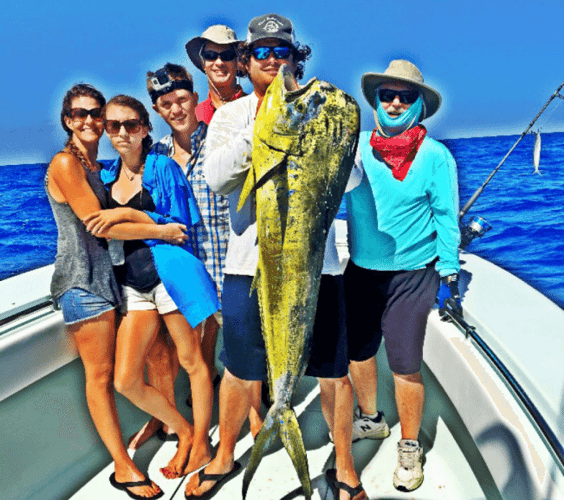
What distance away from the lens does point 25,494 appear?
94.6 inches

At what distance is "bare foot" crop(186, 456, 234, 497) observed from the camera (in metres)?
2.43

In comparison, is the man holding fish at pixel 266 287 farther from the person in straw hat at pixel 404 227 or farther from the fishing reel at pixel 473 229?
the fishing reel at pixel 473 229

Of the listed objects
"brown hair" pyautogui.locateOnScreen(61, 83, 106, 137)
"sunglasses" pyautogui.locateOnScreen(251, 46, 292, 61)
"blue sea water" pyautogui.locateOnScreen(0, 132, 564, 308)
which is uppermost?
"sunglasses" pyautogui.locateOnScreen(251, 46, 292, 61)

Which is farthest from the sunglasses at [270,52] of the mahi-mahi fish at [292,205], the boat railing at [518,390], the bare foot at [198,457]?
the bare foot at [198,457]

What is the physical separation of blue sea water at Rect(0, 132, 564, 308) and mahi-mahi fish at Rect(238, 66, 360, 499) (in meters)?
5.98

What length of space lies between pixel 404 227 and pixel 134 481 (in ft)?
5.95

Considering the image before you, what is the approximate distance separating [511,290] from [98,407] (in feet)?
7.62

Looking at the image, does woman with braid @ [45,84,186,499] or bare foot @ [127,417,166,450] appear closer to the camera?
woman with braid @ [45,84,186,499]

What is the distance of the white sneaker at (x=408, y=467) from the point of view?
7.99 feet

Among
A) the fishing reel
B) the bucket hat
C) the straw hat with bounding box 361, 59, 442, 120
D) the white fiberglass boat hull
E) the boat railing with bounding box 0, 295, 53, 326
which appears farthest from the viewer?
the fishing reel

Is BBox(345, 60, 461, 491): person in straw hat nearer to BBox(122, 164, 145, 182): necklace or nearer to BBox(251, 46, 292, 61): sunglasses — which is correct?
BBox(251, 46, 292, 61): sunglasses

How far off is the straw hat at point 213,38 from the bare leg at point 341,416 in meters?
1.89

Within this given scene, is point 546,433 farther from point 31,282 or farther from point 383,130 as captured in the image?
point 31,282

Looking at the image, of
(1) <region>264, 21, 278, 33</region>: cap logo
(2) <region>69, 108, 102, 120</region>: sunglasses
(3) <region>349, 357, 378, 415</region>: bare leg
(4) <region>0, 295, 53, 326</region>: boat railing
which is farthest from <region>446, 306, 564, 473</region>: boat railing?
(4) <region>0, 295, 53, 326</region>: boat railing
